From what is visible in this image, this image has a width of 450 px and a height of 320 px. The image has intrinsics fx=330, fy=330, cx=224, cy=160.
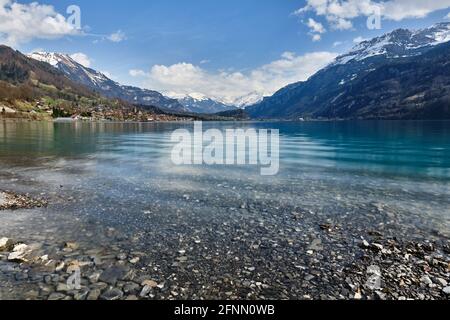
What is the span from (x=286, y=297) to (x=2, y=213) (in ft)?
64.9

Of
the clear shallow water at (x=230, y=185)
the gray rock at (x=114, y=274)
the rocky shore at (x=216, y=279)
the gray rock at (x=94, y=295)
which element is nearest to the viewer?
the gray rock at (x=94, y=295)

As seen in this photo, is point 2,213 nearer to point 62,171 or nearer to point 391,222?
point 62,171

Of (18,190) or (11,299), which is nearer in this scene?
(11,299)

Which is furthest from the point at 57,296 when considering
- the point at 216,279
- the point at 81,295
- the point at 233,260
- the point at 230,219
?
the point at 230,219

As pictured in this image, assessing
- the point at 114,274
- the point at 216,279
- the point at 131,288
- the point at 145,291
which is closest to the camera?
the point at 145,291

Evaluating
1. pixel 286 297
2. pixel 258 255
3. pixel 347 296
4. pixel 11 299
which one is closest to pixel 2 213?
pixel 11 299

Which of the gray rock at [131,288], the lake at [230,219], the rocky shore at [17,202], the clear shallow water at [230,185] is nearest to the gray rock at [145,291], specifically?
the gray rock at [131,288]

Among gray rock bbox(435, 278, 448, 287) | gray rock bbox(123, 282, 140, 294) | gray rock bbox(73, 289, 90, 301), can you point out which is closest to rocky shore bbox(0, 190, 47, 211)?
gray rock bbox(73, 289, 90, 301)

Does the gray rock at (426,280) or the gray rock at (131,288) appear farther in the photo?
the gray rock at (426,280)

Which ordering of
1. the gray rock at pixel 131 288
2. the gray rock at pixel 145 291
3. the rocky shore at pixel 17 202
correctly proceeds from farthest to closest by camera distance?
1. the rocky shore at pixel 17 202
2. the gray rock at pixel 131 288
3. the gray rock at pixel 145 291

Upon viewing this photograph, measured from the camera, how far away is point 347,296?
40.2 feet

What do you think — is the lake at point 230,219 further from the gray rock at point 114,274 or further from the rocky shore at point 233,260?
the gray rock at point 114,274

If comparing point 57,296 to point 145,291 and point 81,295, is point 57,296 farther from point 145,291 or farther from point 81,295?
point 145,291

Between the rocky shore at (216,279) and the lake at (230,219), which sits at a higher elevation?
the lake at (230,219)
